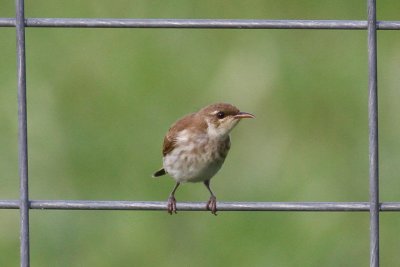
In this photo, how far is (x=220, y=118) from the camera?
21.4 feet

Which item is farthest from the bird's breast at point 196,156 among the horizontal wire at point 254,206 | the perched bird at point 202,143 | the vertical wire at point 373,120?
the vertical wire at point 373,120

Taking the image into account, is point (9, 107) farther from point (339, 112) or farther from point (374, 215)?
point (374, 215)

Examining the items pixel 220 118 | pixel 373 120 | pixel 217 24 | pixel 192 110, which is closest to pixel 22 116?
pixel 217 24

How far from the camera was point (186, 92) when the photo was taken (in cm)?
921

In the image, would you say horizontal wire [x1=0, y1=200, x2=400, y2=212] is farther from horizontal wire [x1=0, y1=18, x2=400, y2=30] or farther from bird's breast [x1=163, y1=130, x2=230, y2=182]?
bird's breast [x1=163, y1=130, x2=230, y2=182]

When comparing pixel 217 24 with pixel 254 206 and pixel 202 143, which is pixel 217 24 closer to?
pixel 254 206

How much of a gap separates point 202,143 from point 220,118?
0.45 feet

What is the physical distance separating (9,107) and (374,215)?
16.5ft

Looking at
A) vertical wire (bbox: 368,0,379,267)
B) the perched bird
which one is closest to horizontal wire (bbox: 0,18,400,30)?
vertical wire (bbox: 368,0,379,267)

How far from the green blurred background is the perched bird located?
5.42ft

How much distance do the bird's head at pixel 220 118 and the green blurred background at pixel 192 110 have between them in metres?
1.75

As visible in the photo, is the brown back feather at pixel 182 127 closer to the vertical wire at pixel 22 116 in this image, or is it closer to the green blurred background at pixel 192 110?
the green blurred background at pixel 192 110

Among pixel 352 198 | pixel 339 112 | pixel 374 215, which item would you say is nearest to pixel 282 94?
pixel 339 112

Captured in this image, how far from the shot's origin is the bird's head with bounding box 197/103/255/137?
6514 mm
